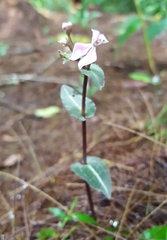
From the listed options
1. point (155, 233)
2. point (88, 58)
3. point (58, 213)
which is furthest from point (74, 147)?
point (88, 58)

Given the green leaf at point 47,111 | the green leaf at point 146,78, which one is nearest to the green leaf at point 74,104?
the green leaf at point 47,111

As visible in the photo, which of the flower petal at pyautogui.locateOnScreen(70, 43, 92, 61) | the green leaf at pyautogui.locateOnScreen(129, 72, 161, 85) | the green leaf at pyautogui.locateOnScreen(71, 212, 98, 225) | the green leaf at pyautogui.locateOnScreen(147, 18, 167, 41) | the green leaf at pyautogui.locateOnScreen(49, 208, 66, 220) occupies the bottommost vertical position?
the green leaf at pyautogui.locateOnScreen(49, 208, 66, 220)

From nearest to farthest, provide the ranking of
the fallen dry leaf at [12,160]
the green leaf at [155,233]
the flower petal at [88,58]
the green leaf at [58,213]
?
the flower petal at [88,58] < the green leaf at [155,233] < the green leaf at [58,213] < the fallen dry leaf at [12,160]

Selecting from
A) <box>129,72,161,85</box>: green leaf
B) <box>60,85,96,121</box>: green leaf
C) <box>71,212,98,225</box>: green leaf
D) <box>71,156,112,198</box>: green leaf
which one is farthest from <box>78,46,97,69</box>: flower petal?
<box>129,72,161,85</box>: green leaf

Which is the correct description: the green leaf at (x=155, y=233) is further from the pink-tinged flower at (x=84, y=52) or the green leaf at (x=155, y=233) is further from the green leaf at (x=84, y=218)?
the pink-tinged flower at (x=84, y=52)

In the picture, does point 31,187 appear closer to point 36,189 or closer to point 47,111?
point 36,189

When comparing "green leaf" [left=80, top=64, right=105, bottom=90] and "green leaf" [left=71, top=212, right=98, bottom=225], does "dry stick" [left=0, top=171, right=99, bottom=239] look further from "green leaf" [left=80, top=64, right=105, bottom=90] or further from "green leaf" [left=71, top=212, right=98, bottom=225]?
"green leaf" [left=80, top=64, right=105, bottom=90]

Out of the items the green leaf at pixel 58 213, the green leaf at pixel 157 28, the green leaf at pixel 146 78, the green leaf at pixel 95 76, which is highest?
the green leaf at pixel 157 28
